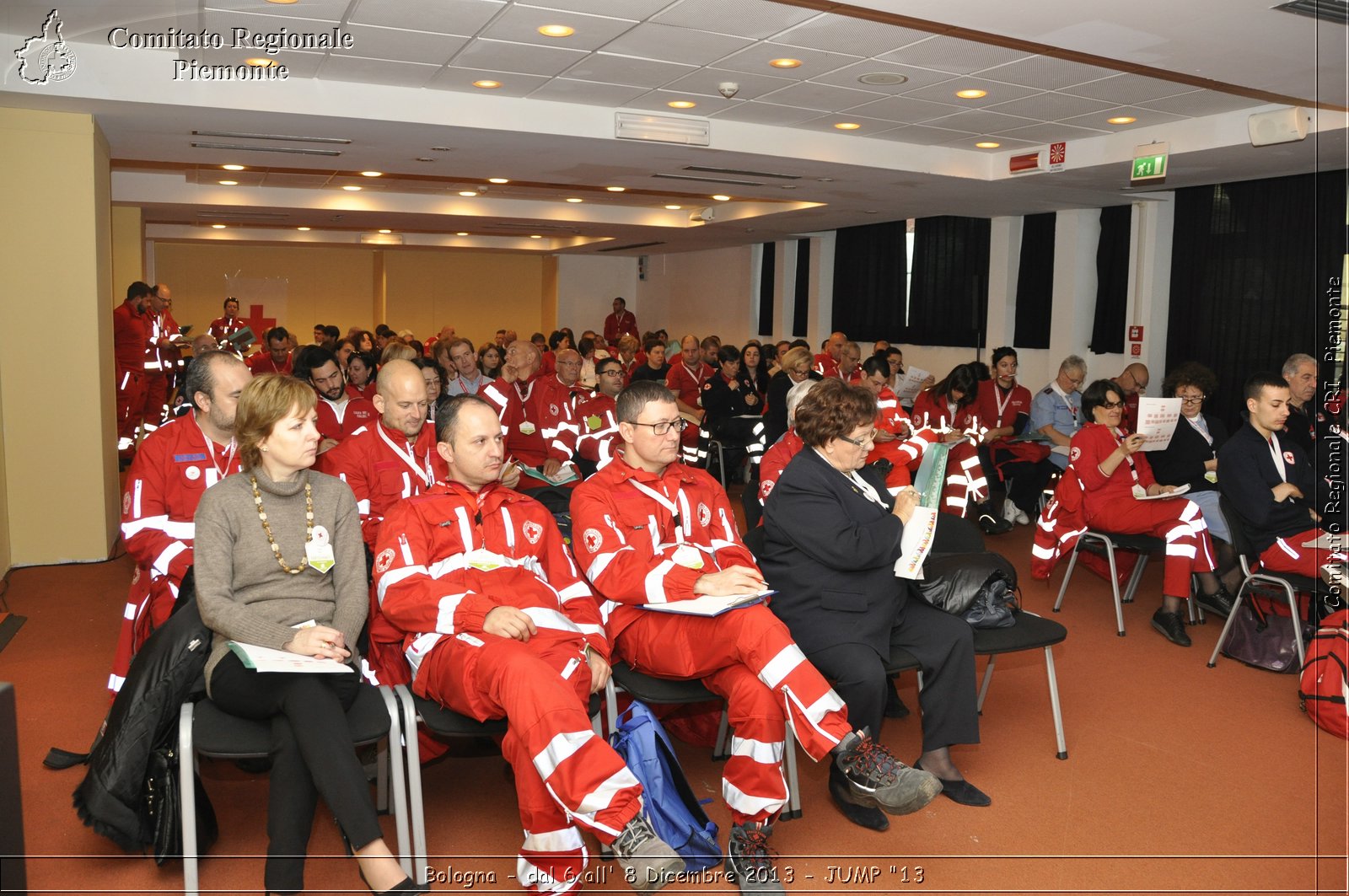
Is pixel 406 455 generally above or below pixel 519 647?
above

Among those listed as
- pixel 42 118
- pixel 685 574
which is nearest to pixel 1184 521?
pixel 685 574

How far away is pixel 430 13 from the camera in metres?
4.79

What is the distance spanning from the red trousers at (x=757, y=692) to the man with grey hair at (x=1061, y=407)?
5.44m

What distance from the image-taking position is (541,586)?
3.15m

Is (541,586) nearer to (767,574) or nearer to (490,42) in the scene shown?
(767,574)

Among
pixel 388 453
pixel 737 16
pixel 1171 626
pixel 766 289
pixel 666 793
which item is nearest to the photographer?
pixel 666 793

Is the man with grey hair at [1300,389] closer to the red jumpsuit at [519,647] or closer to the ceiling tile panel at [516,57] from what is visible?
the ceiling tile panel at [516,57]

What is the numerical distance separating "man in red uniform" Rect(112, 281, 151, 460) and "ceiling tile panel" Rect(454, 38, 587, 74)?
4.44m

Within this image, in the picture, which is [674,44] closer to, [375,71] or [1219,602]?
[375,71]

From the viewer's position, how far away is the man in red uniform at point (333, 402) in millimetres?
5648

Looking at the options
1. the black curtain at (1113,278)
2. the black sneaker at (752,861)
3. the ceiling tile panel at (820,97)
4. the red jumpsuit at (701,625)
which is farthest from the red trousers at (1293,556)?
the black curtain at (1113,278)

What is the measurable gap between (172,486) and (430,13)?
2.59 meters

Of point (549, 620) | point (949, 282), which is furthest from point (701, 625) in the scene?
point (949, 282)

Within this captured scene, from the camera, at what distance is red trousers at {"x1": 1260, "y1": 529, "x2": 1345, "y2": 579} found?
450 centimetres
